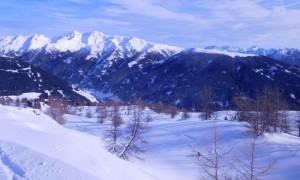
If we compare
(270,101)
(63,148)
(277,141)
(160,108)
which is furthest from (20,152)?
(160,108)

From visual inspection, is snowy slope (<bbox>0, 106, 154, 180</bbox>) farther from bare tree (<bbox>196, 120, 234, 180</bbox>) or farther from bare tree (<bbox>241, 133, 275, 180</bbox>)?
bare tree (<bbox>241, 133, 275, 180</bbox>)

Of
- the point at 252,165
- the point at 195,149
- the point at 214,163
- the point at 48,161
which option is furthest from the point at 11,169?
the point at 195,149

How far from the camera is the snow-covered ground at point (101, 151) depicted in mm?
11977

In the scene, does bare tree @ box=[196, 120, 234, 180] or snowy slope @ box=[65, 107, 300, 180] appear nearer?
bare tree @ box=[196, 120, 234, 180]

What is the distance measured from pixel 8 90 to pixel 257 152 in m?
165

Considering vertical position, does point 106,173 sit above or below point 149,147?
above

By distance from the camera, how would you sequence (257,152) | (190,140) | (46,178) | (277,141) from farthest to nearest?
1. (190,140)
2. (277,141)
3. (257,152)
4. (46,178)

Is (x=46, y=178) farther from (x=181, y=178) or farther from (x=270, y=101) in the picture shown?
(x=270, y=101)

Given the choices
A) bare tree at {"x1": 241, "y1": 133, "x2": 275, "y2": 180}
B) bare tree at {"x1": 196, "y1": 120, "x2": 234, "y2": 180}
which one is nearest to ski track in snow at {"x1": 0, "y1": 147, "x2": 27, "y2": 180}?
bare tree at {"x1": 196, "y1": 120, "x2": 234, "y2": 180}

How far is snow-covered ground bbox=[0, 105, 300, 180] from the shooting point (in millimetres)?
11977

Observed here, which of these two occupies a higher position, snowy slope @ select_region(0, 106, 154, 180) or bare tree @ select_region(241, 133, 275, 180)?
snowy slope @ select_region(0, 106, 154, 180)

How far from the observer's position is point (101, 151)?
60.3ft

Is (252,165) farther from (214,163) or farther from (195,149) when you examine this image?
(195,149)

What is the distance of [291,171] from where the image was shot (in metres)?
38.1
